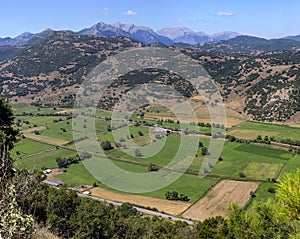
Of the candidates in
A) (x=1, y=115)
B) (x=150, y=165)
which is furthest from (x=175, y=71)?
(x=1, y=115)

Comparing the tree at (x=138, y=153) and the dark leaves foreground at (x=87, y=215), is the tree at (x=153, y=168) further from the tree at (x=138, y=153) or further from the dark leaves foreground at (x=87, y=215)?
the dark leaves foreground at (x=87, y=215)

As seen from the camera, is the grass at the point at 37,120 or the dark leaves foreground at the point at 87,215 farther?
the grass at the point at 37,120

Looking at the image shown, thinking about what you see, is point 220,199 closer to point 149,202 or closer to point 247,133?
point 149,202

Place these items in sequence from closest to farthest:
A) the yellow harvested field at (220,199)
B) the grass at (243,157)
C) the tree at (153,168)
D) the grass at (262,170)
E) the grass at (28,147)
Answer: the yellow harvested field at (220,199) → the grass at (262,170) → the tree at (153,168) → the grass at (243,157) → the grass at (28,147)

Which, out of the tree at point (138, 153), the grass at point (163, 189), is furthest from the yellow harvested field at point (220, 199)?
the tree at point (138, 153)

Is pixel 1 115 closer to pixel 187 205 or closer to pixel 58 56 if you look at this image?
pixel 187 205

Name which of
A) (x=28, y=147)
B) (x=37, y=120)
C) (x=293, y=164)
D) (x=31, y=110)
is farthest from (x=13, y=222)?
(x=31, y=110)
